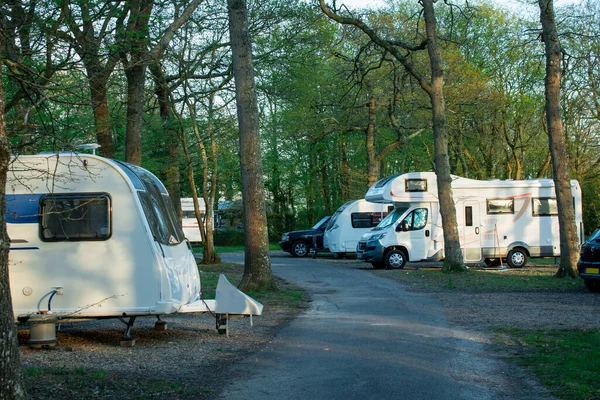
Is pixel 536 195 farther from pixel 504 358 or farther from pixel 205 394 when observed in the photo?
pixel 205 394

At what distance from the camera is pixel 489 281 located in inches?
736

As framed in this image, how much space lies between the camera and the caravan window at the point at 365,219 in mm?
32781

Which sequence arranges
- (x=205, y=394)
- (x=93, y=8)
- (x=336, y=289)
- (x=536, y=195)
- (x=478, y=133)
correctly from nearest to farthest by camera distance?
1. (x=205, y=394)
2. (x=93, y=8)
3. (x=336, y=289)
4. (x=536, y=195)
5. (x=478, y=133)

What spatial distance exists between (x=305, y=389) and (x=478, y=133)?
34795 mm

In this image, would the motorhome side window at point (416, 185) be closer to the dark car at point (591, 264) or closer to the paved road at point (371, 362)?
the dark car at point (591, 264)

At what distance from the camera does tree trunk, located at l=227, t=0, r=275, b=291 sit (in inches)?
615

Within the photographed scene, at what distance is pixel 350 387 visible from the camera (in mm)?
6617

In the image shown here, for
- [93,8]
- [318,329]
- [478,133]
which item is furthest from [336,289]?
[478,133]

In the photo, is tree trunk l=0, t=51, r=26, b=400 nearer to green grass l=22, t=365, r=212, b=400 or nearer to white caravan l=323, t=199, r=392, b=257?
green grass l=22, t=365, r=212, b=400

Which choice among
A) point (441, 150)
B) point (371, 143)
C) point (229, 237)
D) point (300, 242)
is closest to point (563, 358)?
point (441, 150)

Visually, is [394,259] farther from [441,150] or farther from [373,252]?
[441,150]

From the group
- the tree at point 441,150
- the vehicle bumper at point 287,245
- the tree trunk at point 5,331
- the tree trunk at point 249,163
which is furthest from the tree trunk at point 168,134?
the tree trunk at point 5,331

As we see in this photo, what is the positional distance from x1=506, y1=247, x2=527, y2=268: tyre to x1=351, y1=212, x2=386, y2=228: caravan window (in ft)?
27.7

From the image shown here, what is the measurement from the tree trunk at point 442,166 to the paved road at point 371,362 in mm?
8652
